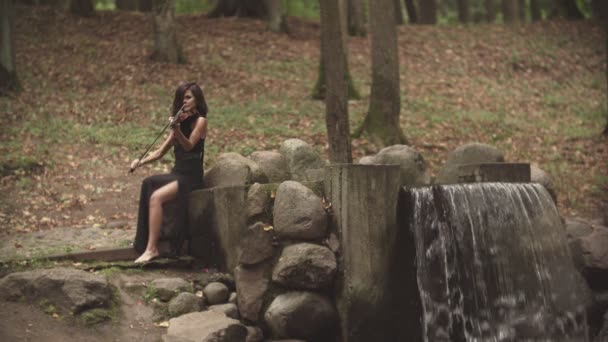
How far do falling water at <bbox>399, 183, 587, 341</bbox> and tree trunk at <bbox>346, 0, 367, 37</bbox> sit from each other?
16.2 m

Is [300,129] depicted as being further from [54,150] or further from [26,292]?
[26,292]

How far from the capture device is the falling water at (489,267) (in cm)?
741

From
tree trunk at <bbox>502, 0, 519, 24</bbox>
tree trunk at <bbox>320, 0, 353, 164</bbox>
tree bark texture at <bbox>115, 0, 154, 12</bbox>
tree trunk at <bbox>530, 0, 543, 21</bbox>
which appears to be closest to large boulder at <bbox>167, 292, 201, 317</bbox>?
tree trunk at <bbox>320, 0, 353, 164</bbox>

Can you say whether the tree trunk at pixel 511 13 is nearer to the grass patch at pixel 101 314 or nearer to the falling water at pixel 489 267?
the falling water at pixel 489 267

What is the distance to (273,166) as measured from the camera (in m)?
8.90

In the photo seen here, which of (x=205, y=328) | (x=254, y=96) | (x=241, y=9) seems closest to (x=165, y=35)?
(x=254, y=96)

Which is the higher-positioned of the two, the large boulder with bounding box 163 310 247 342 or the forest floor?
the forest floor

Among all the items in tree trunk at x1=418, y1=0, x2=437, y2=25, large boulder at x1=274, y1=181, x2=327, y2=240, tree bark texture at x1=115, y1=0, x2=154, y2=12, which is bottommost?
large boulder at x1=274, y1=181, x2=327, y2=240

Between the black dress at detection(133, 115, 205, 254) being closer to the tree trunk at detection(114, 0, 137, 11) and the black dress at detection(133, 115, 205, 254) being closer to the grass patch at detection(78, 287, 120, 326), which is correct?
the grass patch at detection(78, 287, 120, 326)

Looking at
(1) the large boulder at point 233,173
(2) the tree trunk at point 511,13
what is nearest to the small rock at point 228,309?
(1) the large boulder at point 233,173

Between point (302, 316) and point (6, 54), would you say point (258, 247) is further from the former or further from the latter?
point (6, 54)

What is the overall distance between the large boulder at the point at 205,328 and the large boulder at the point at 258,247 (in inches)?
25.3

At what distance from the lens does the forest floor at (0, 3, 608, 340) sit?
466 inches

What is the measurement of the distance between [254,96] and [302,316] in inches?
428
